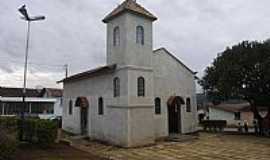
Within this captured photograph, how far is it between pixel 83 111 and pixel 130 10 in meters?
9.21

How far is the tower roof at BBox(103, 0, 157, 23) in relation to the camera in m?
17.6

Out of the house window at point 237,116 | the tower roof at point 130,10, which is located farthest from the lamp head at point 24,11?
the house window at point 237,116

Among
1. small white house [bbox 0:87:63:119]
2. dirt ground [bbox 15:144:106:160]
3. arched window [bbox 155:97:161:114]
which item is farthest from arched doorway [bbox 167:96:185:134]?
small white house [bbox 0:87:63:119]

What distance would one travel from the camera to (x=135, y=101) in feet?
55.8

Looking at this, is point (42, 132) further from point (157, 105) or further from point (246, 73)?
point (246, 73)

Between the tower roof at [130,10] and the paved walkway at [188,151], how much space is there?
28.0 feet

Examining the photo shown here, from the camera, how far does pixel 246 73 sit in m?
21.4

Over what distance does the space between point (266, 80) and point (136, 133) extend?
1068 centimetres

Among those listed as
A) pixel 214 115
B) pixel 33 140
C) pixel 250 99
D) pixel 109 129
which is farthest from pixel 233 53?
pixel 214 115

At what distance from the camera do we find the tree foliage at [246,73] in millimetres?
20922

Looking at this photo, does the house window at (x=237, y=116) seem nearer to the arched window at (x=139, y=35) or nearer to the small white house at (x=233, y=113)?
the small white house at (x=233, y=113)

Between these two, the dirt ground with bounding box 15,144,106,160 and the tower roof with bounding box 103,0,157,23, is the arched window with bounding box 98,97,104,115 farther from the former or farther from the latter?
the tower roof with bounding box 103,0,157,23

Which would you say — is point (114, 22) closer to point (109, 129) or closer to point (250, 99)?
point (109, 129)

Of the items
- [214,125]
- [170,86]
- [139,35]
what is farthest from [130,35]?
[214,125]
